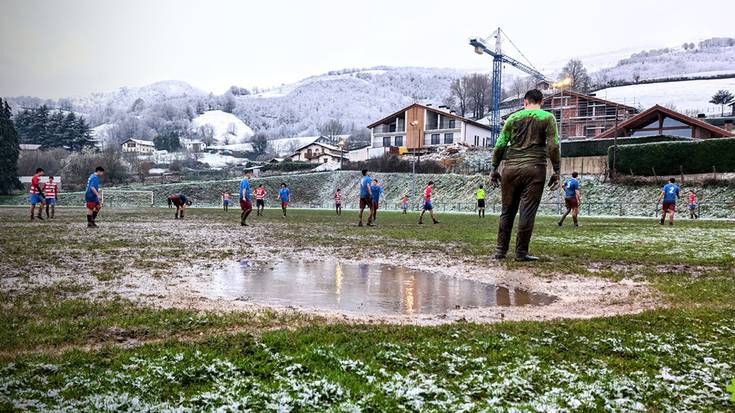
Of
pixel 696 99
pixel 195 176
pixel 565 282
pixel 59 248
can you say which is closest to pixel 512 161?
pixel 565 282

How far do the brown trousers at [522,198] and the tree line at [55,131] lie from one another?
366 feet

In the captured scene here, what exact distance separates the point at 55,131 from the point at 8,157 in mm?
53895

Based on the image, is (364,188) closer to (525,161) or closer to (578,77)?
(525,161)

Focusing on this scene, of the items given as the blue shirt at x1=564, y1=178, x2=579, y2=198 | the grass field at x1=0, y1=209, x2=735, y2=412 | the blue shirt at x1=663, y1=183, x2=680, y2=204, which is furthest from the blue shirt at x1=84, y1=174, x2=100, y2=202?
the blue shirt at x1=663, y1=183, x2=680, y2=204

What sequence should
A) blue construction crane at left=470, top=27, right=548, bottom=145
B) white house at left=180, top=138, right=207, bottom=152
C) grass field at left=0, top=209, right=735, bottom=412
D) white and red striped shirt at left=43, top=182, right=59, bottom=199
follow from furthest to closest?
white house at left=180, top=138, right=207, bottom=152 < blue construction crane at left=470, top=27, right=548, bottom=145 < white and red striped shirt at left=43, top=182, right=59, bottom=199 < grass field at left=0, top=209, right=735, bottom=412

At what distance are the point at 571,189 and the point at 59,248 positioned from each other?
57.5ft

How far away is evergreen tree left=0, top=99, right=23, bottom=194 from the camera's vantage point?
2298 inches

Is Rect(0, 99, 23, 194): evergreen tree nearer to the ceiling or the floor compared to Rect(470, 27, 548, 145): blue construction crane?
nearer to the floor

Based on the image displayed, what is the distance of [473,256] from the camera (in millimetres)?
10180

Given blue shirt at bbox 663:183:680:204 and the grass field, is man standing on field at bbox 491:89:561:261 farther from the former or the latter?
blue shirt at bbox 663:183:680:204

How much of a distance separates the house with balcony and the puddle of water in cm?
7455

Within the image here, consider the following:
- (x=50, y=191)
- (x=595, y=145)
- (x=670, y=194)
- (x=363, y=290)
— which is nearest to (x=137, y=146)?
(x=595, y=145)

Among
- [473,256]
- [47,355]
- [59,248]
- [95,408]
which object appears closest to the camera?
[95,408]

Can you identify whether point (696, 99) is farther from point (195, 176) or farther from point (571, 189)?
point (571, 189)
